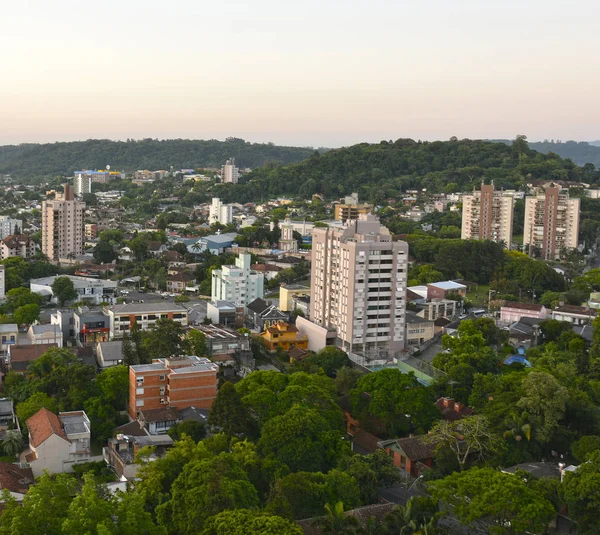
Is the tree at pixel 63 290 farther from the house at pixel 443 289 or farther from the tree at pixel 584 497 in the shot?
the tree at pixel 584 497

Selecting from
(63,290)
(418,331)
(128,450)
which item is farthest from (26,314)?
(418,331)

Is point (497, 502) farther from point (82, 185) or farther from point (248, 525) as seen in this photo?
point (82, 185)

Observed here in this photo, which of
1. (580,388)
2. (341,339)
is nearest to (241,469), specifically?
(580,388)

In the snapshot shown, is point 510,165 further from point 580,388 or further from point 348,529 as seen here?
point 348,529

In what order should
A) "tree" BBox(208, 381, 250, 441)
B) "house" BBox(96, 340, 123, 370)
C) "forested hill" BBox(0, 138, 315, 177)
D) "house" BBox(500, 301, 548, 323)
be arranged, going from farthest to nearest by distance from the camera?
"forested hill" BBox(0, 138, 315, 177) → "house" BBox(500, 301, 548, 323) → "house" BBox(96, 340, 123, 370) → "tree" BBox(208, 381, 250, 441)

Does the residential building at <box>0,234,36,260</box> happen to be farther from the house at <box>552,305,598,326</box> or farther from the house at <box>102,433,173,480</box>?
the house at <box>102,433,173,480</box>

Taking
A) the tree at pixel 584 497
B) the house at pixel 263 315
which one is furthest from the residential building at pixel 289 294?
the tree at pixel 584 497

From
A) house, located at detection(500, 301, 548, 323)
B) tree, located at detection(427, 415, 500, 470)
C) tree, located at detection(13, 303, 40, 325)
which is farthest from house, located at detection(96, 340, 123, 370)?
house, located at detection(500, 301, 548, 323)
